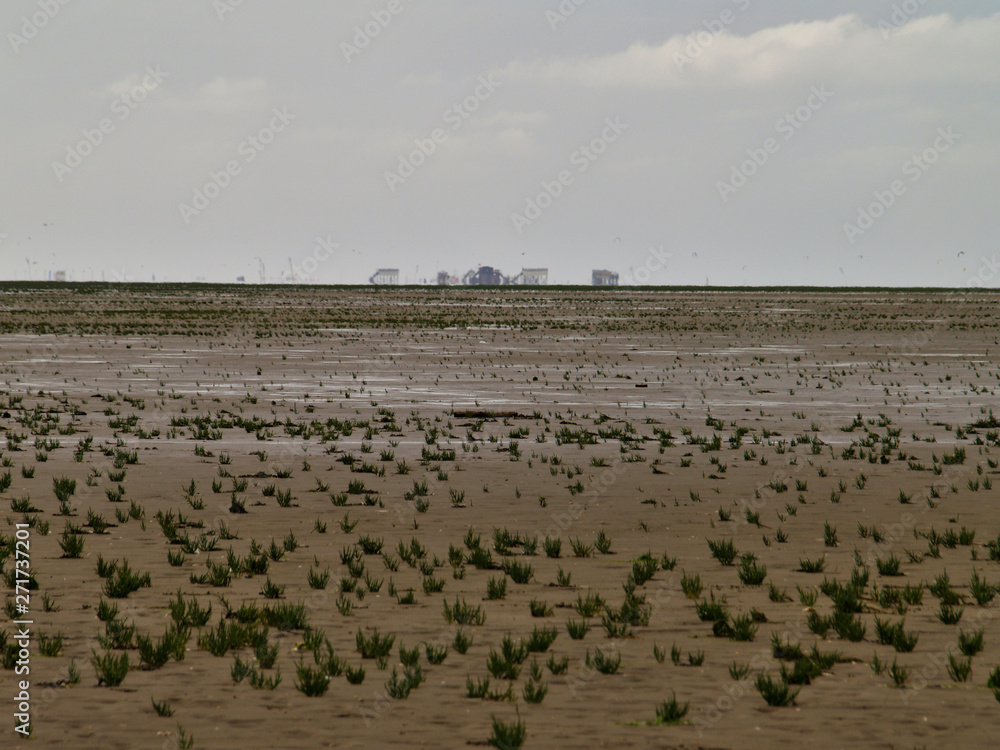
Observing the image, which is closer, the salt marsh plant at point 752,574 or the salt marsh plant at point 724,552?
the salt marsh plant at point 752,574

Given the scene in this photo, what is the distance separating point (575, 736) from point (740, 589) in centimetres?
499

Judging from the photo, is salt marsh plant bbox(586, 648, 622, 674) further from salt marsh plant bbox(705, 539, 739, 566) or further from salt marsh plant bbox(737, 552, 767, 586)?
salt marsh plant bbox(705, 539, 739, 566)

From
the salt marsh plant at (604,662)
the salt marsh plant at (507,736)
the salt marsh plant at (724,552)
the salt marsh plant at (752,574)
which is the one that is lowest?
the salt marsh plant at (507,736)

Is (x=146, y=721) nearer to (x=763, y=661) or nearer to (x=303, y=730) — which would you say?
(x=303, y=730)

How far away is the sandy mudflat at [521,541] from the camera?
8250mm

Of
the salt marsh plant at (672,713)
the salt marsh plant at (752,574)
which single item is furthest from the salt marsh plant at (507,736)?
the salt marsh plant at (752,574)

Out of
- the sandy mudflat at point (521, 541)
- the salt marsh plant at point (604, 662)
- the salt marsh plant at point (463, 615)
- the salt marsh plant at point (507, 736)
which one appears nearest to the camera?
the salt marsh plant at point (507, 736)

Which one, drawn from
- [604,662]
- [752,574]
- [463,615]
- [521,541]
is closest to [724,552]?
[752,574]

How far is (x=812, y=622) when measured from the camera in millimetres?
10586

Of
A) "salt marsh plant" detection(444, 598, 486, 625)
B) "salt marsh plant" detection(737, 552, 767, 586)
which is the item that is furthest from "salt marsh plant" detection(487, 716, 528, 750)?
"salt marsh plant" detection(737, 552, 767, 586)

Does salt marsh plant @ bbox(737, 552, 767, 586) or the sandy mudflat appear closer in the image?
the sandy mudflat

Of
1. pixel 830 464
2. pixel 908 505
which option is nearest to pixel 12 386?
pixel 830 464

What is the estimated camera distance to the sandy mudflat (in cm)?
825

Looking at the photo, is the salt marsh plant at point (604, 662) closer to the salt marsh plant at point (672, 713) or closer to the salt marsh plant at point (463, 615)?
the salt marsh plant at point (672, 713)
